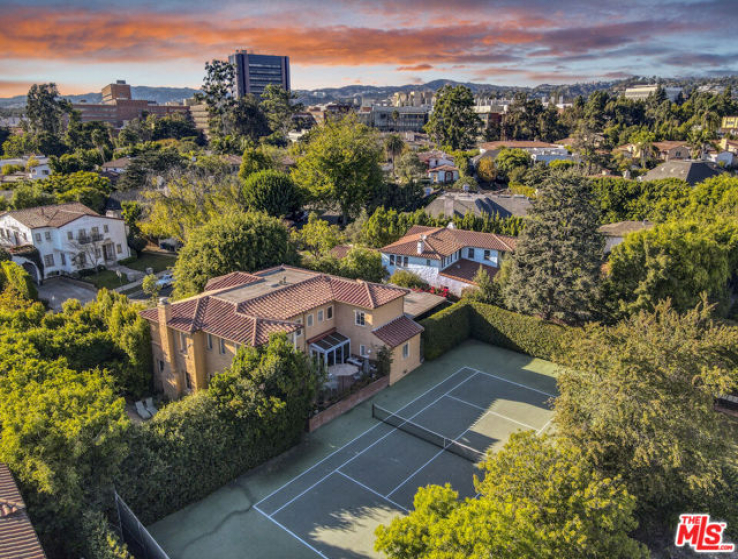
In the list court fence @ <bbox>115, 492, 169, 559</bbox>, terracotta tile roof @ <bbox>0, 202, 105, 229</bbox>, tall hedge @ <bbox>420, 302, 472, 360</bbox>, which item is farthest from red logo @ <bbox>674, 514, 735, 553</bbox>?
terracotta tile roof @ <bbox>0, 202, 105, 229</bbox>

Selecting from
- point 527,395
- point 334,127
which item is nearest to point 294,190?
point 334,127

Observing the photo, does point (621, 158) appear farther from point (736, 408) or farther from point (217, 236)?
point (217, 236)

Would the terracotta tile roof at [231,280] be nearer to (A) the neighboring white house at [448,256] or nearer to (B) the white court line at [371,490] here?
(B) the white court line at [371,490]

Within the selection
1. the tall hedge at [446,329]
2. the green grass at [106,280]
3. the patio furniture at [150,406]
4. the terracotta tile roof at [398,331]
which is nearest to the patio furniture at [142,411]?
the patio furniture at [150,406]

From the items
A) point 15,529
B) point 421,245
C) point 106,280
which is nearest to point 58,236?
A: point 106,280

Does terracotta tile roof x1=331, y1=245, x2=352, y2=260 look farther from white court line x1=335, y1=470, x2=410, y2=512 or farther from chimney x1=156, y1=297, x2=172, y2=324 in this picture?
white court line x1=335, y1=470, x2=410, y2=512
